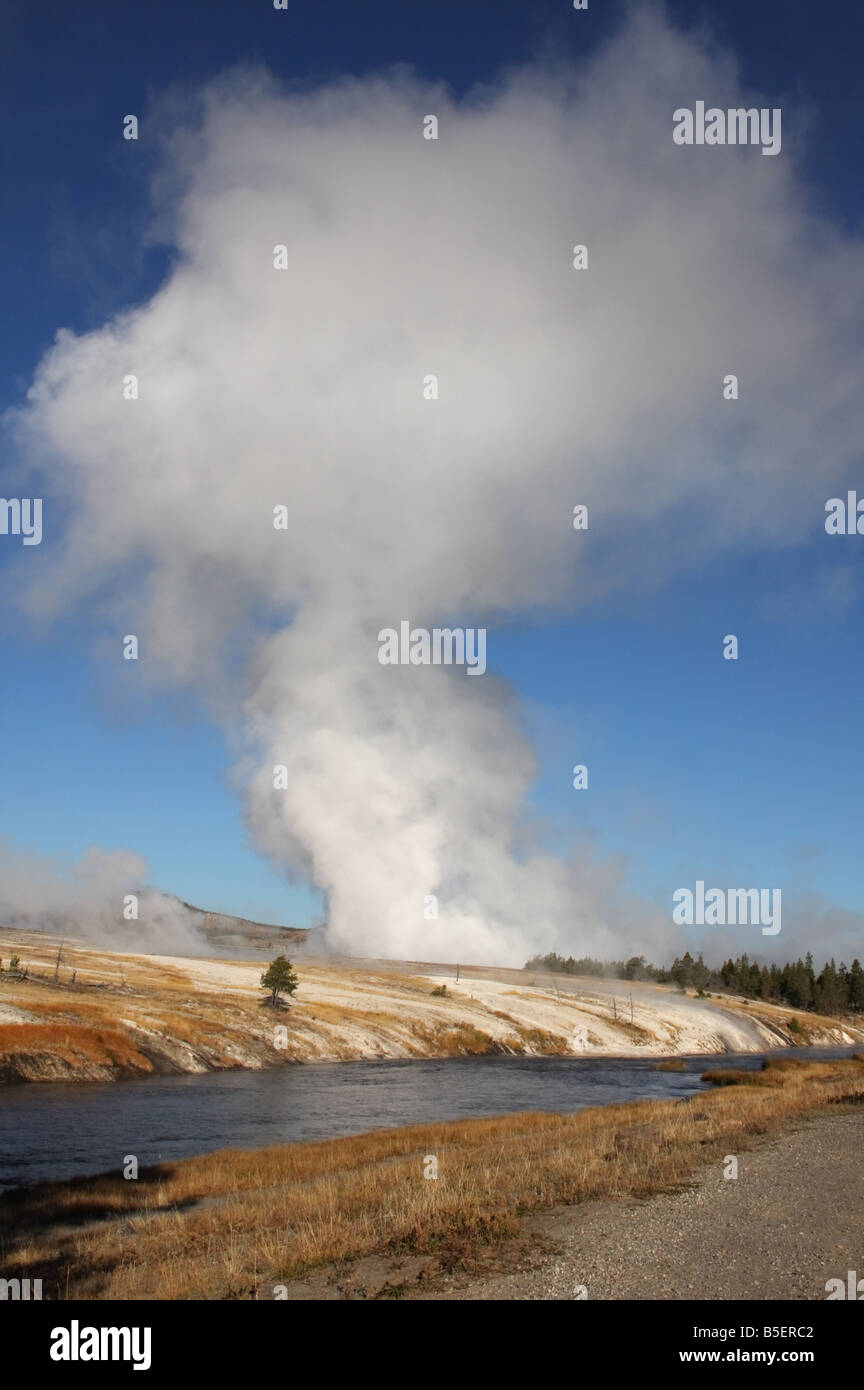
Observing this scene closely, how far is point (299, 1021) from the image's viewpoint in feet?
280

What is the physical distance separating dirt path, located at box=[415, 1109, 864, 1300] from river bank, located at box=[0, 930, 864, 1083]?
157 feet

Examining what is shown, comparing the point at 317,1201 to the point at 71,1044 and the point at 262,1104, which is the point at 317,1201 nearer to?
the point at 262,1104

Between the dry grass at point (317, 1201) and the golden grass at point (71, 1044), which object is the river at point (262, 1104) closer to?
the golden grass at point (71, 1044)

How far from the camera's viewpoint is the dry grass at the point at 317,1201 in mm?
16141

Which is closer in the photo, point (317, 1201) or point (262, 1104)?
point (317, 1201)

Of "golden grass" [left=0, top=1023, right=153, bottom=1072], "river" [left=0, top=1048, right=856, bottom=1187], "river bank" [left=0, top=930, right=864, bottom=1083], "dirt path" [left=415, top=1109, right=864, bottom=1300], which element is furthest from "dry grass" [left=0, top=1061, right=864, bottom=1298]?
"river bank" [left=0, top=930, right=864, bottom=1083]

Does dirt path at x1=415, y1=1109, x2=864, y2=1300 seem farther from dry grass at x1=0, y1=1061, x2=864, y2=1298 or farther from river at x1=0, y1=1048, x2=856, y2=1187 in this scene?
river at x1=0, y1=1048, x2=856, y2=1187

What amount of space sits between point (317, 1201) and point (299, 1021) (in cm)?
6777

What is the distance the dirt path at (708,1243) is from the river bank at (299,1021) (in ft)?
157

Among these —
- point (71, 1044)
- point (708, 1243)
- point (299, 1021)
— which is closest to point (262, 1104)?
point (71, 1044)

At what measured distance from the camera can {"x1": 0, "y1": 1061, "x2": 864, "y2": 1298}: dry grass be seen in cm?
1614

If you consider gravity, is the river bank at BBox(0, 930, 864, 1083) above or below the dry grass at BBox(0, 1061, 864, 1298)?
below

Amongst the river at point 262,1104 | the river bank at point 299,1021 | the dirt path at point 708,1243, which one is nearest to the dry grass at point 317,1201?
the dirt path at point 708,1243
